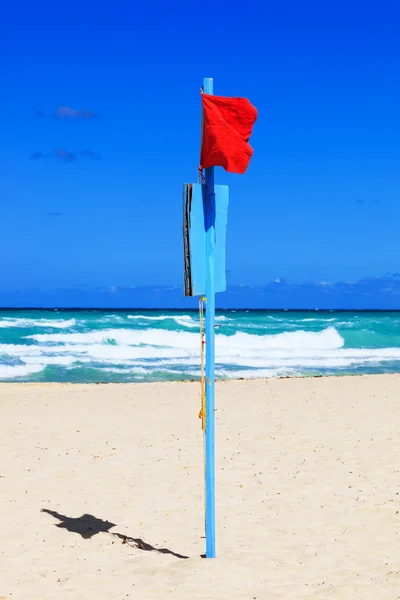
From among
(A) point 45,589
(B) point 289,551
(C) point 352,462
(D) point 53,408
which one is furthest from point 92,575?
(D) point 53,408

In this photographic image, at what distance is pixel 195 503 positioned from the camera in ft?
22.2

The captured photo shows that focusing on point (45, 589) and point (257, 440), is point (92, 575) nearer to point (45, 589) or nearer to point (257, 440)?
point (45, 589)

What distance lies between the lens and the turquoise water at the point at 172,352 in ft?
69.8

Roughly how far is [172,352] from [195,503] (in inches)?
880

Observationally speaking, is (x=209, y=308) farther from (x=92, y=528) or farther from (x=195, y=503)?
(x=195, y=503)

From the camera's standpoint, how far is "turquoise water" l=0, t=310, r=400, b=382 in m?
21.3

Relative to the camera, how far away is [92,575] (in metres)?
4.89

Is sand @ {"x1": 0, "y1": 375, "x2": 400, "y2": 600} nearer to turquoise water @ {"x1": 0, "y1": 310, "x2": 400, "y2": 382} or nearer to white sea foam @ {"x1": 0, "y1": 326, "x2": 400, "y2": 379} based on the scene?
turquoise water @ {"x1": 0, "y1": 310, "x2": 400, "y2": 382}

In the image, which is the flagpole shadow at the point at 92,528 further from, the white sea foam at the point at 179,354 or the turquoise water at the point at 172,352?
the white sea foam at the point at 179,354

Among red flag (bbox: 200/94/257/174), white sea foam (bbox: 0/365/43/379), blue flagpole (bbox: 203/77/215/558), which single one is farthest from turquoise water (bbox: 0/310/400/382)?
red flag (bbox: 200/94/257/174)

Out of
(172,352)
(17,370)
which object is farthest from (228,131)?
(172,352)

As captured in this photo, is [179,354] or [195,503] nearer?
[195,503]

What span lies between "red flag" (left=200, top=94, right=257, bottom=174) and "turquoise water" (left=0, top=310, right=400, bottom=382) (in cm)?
1527

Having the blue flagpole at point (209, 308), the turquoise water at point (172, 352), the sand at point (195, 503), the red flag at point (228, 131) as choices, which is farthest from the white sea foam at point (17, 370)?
the red flag at point (228, 131)
